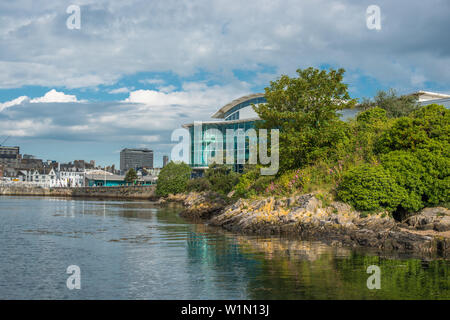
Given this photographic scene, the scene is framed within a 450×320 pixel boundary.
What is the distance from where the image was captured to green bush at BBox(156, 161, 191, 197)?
4144 inches

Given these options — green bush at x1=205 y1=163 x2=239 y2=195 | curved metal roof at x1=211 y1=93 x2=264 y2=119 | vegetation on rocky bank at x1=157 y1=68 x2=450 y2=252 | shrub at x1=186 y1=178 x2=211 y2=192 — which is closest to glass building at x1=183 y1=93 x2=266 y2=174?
curved metal roof at x1=211 y1=93 x2=264 y2=119

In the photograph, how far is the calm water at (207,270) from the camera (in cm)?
1617

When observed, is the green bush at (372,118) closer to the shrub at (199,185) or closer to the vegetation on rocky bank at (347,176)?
the vegetation on rocky bank at (347,176)

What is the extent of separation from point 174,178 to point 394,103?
6183cm

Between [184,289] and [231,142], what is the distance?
78613 mm

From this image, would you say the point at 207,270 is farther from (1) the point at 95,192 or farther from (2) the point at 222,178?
(1) the point at 95,192

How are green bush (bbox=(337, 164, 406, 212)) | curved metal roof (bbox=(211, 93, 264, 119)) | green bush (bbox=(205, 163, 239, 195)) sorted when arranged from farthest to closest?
curved metal roof (bbox=(211, 93, 264, 119)) < green bush (bbox=(205, 163, 239, 195)) < green bush (bbox=(337, 164, 406, 212))

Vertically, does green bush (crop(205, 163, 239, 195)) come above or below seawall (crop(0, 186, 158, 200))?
above

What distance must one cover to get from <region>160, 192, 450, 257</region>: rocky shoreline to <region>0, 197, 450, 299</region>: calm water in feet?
8.11

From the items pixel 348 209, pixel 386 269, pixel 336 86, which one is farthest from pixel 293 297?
pixel 336 86

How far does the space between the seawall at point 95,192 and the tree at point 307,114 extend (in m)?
84.7

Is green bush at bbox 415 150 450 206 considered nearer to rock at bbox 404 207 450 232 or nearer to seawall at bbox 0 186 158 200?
rock at bbox 404 207 450 232

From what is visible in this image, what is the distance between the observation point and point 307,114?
139 feet
